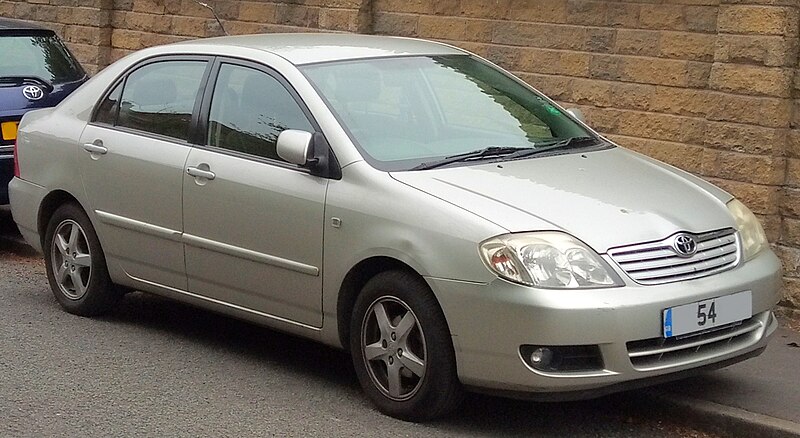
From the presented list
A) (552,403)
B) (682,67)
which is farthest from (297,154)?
(682,67)

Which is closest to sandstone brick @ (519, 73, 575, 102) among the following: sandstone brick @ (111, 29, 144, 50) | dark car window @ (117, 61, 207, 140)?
dark car window @ (117, 61, 207, 140)

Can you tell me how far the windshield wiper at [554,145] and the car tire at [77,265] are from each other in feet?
8.66

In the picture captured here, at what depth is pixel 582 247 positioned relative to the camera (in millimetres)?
5477

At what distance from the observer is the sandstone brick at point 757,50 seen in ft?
26.6

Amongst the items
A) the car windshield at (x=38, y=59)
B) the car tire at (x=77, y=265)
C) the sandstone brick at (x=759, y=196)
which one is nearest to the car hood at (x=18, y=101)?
the car windshield at (x=38, y=59)

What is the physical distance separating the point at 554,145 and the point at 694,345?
1.48 meters

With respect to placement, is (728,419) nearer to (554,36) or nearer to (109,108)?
(109,108)

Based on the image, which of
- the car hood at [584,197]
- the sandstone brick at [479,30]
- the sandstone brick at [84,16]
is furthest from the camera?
the sandstone brick at [84,16]

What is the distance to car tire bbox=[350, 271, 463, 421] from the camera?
5699mm

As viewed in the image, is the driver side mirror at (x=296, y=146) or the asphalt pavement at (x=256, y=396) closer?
the asphalt pavement at (x=256, y=396)

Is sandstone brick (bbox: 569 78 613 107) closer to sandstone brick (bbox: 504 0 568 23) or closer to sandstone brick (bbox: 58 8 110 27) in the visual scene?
sandstone brick (bbox: 504 0 568 23)

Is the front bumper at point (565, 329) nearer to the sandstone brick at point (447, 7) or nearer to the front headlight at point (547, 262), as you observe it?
the front headlight at point (547, 262)

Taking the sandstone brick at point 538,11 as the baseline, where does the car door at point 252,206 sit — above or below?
below

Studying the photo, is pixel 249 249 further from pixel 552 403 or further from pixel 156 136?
pixel 552 403
